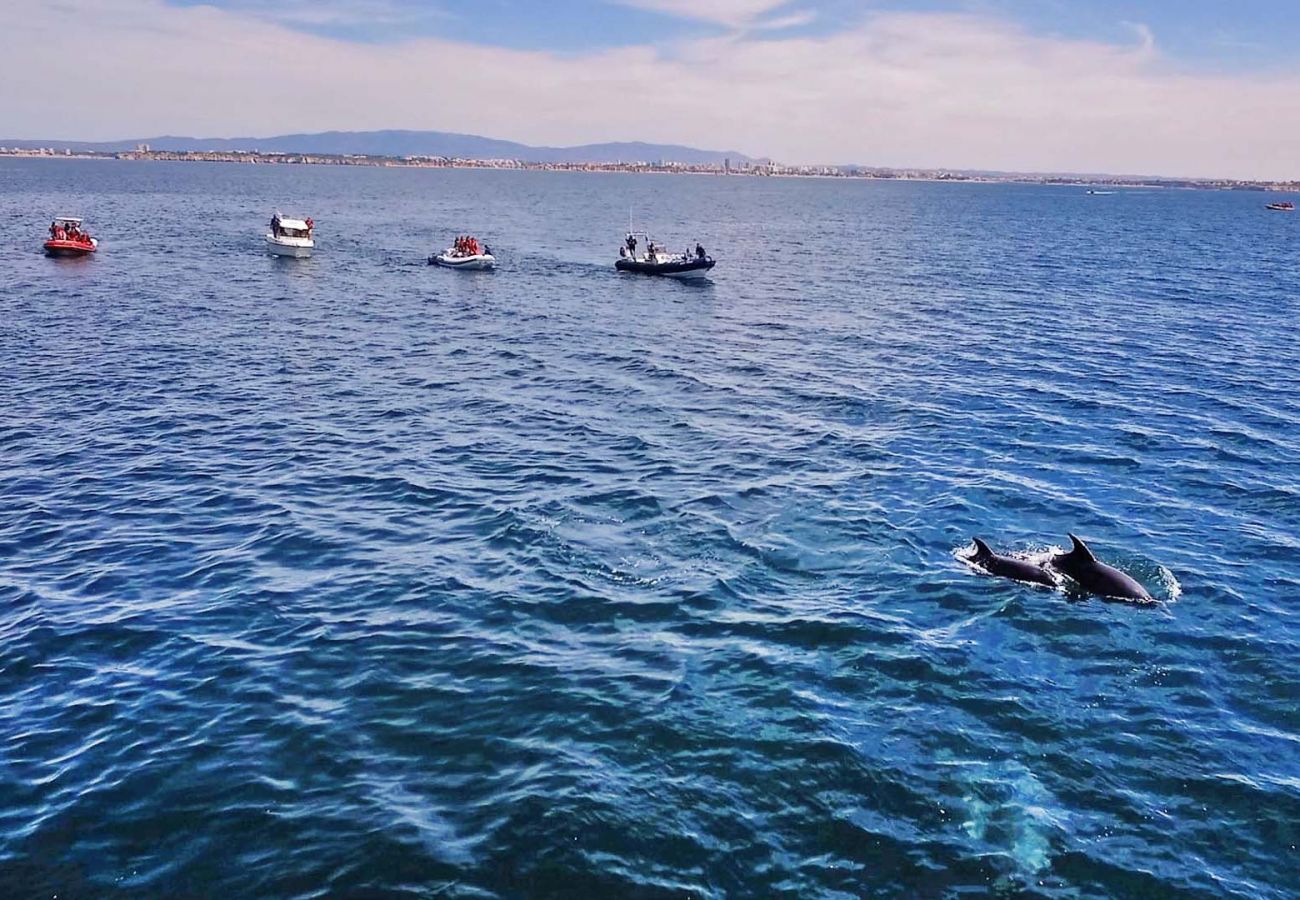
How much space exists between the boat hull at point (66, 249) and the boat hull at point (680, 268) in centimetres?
5409

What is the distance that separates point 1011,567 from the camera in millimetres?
25688

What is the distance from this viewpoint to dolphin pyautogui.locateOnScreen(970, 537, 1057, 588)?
2534 cm

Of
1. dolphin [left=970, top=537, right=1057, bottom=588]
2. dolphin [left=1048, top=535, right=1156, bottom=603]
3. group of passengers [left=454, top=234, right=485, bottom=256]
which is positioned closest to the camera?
dolphin [left=1048, top=535, right=1156, bottom=603]

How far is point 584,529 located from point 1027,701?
14.0 metres

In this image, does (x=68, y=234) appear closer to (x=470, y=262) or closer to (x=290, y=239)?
(x=290, y=239)

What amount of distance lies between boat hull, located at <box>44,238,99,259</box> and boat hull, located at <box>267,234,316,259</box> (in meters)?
17.0

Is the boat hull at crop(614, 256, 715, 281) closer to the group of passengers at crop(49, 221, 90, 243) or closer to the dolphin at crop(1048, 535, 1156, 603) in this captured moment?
the group of passengers at crop(49, 221, 90, 243)

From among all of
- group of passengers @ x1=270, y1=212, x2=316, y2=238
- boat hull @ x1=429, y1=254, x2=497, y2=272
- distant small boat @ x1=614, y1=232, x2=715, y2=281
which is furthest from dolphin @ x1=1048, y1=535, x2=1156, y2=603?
group of passengers @ x1=270, y1=212, x2=316, y2=238

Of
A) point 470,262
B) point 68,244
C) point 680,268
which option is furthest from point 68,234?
point 680,268

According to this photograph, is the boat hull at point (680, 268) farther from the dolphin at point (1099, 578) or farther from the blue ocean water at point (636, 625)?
the dolphin at point (1099, 578)

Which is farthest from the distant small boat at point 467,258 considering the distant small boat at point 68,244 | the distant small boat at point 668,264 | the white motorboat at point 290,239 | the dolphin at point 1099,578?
the dolphin at point 1099,578

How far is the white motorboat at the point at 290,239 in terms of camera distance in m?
92.6

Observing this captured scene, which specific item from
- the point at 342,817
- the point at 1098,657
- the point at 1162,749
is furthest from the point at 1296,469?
the point at 342,817

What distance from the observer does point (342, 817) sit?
52.8ft
